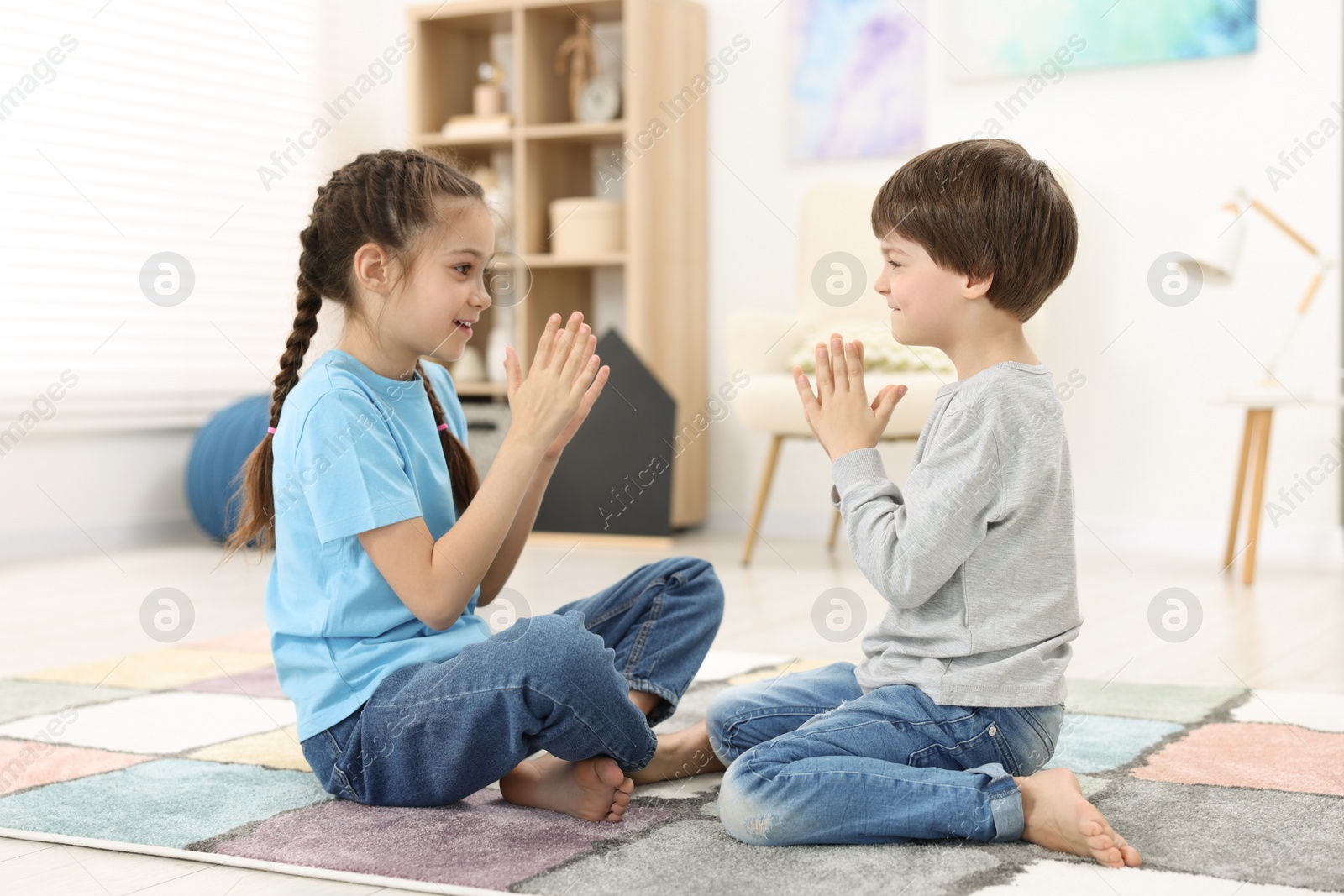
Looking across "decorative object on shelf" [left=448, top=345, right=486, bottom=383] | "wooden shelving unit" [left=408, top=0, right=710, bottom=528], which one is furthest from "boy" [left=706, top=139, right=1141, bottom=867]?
"decorative object on shelf" [left=448, top=345, right=486, bottom=383]

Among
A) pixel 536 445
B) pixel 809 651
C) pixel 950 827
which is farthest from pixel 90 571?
pixel 950 827

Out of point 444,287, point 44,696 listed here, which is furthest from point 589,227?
point 444,287

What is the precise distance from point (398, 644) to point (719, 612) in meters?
0.34

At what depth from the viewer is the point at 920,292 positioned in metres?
1.12

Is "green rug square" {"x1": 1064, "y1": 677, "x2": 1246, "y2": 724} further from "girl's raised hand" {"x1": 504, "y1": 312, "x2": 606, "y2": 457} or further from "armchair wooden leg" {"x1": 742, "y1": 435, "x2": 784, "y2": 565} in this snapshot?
"armchair wooden leg" {"x1": 742, "y1": 435, "x2": 784, "y2": 565}

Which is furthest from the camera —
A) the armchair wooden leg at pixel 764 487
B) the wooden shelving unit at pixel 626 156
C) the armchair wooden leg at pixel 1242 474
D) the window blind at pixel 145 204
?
the wooden shelving unit at pixel 626 156

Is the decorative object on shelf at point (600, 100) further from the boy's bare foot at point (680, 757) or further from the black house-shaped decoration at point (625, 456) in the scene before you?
the boy's bare foot at point (680, 757)

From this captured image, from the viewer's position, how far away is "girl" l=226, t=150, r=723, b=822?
1099mm

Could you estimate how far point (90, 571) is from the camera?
116 inches

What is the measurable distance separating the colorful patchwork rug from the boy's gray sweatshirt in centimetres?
14

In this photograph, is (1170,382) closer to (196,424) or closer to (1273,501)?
(1273,501)

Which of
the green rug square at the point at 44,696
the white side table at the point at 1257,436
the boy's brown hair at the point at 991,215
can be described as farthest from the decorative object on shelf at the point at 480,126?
the boy's brown hair at the point at 991,215

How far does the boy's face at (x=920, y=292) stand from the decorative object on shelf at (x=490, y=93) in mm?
2704

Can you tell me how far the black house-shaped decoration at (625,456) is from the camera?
10.9 feet
